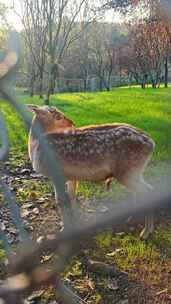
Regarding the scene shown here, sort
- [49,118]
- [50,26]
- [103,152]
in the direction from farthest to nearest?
[50,26] → [49,118] → [103,152]

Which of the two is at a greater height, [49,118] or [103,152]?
[49,118]

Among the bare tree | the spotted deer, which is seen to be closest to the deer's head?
the spotted deer

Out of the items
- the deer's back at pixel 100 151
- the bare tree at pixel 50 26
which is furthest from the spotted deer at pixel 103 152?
the bare tree at pixel 50 26

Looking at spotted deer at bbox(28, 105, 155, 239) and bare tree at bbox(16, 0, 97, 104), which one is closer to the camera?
spotted deer at bbox(28, 105, 155, 239)

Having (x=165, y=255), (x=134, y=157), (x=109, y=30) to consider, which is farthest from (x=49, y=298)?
(x=109, y=30)

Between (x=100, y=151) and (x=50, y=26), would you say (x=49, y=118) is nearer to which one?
(x=100, y=151)

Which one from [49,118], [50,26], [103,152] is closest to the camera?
[103,152]

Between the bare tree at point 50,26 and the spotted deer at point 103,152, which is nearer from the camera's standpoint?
the spotted deer at point 103,152

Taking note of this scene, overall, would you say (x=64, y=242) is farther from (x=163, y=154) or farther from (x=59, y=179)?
(x=163, y=154)

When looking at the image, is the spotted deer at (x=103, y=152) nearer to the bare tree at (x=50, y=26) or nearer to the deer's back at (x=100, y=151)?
the deer's back at (x=100, y=151)

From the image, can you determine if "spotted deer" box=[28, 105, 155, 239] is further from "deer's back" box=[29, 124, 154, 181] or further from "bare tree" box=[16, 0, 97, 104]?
"bare tree" box=[16, 0, 97, 104]

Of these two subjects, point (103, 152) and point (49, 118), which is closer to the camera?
point (103, 152)

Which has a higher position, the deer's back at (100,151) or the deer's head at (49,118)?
the deer's head at (49,118)

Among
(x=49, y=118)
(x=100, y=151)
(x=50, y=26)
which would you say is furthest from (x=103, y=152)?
(x=50, y=26)
